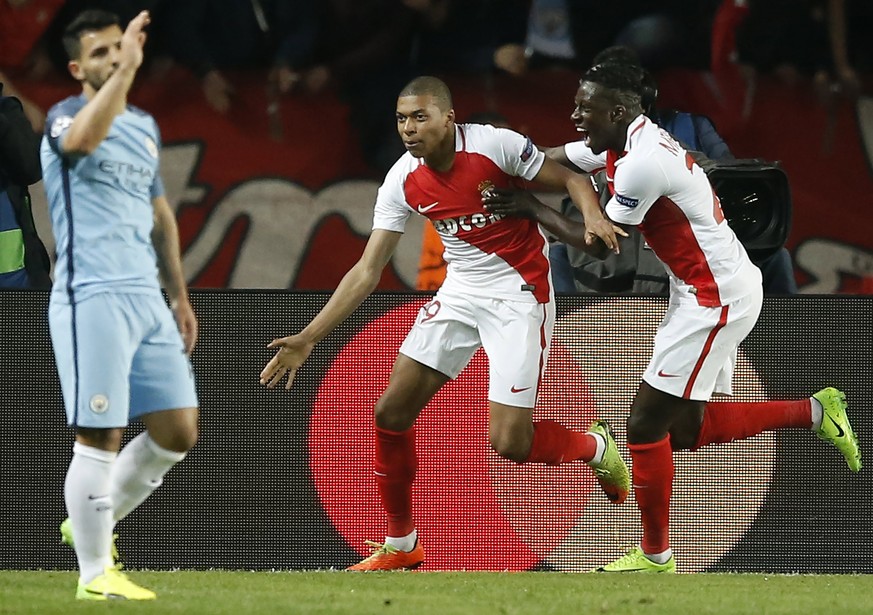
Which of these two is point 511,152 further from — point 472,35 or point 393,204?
point 472,35

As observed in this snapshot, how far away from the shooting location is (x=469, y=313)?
239 inches

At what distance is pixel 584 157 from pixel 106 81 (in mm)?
2291

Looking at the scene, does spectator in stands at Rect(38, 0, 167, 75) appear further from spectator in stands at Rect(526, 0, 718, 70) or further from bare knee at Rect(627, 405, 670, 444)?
bare knee at Rect(627, 405, 670, 444)

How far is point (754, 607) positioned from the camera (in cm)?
492

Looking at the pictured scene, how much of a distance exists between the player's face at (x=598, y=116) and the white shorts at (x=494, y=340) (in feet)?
2.24

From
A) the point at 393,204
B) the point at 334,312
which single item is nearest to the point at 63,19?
the point at 393,204

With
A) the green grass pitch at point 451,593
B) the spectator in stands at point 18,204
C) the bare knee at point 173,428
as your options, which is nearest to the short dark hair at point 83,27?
the bare knee at point 173,428

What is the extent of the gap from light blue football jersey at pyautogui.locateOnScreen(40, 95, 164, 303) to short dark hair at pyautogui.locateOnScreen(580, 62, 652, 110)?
1913 mm

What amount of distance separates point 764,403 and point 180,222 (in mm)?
4681

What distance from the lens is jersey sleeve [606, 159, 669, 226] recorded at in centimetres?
575

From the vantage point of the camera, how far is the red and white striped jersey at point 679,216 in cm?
577

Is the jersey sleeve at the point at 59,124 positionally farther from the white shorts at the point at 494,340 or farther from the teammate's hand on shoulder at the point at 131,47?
the white shorts at the point at 494,340

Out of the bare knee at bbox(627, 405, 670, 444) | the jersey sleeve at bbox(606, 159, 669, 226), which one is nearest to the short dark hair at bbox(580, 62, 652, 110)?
the jersey sleeve at bbox(606, 159, 669, 226)

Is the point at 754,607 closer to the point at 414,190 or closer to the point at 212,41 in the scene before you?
the point at 414,190
